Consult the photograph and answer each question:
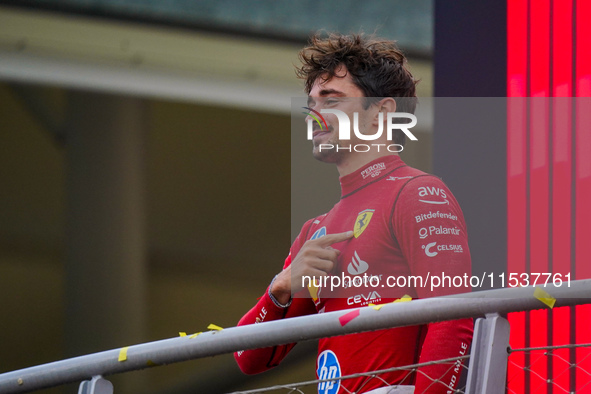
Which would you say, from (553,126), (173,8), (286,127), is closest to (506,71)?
(553,126)

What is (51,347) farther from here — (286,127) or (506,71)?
(506,71)

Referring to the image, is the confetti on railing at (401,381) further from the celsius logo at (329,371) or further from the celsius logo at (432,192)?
the celsius logo at (432,192)

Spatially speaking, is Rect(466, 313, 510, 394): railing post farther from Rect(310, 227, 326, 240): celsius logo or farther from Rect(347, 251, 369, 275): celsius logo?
Rect(310, 227, 326, 240): celsius logo

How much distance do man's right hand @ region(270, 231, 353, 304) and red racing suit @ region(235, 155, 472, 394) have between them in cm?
2

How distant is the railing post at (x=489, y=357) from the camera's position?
1.44 meters

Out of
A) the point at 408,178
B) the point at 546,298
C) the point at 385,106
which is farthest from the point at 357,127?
the point at 546,298

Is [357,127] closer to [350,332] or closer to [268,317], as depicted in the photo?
[268,317]

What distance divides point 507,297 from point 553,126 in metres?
1.30

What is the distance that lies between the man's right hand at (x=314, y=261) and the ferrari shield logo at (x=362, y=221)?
0.05 ft

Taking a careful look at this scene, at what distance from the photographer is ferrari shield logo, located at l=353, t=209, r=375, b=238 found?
6.27 ft

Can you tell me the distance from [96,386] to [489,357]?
2.38ft

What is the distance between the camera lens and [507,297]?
1441mm

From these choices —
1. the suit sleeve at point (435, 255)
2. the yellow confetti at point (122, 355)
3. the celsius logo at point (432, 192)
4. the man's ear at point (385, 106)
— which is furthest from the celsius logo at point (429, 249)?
the yellow confetti at point (122, 355)

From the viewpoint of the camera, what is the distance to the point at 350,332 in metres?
1.53
